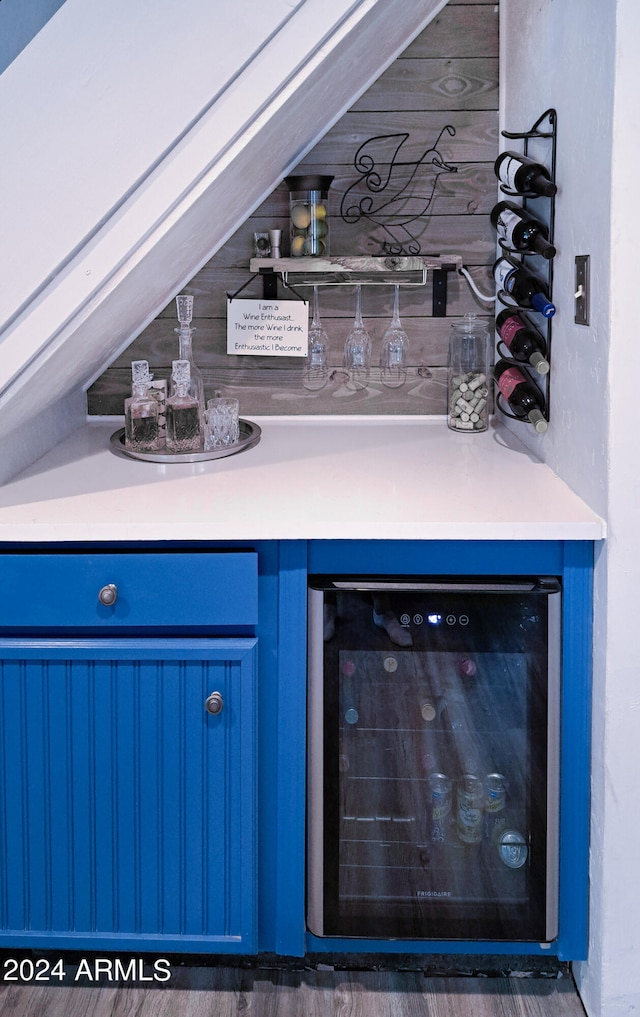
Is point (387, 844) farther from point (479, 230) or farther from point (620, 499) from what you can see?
point (479, 230)

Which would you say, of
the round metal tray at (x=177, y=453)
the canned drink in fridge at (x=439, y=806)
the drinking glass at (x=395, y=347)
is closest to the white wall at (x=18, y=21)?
the round metal tray at (x=177, y=453)

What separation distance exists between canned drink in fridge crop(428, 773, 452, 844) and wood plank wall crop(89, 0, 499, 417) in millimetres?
1060

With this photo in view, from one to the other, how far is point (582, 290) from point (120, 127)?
2.73ft

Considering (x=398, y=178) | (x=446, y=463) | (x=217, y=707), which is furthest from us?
(x=398, y=178)

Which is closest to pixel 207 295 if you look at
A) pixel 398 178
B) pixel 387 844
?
pixel 398 178

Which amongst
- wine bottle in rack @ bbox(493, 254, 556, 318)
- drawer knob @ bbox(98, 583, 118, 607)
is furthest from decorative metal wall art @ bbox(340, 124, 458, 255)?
drawer knob @ bbox(98, 583, 118, 607)

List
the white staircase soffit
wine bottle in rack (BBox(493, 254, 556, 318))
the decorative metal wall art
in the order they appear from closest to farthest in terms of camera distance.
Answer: the white staircase soffit < wine bottle in rack (BBox(493, 254, 556, 318)) < the decorative metal wall art

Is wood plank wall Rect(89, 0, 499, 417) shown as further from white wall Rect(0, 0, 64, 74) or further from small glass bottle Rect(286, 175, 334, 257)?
white wall Rect(0, 0, 64, 74)

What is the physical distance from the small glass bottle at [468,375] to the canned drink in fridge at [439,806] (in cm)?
93

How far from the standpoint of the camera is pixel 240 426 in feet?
8.10

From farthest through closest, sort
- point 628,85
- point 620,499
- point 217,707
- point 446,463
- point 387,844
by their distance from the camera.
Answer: point 446,463, point 387,844, point 217,707, point 620,499, point 628,85

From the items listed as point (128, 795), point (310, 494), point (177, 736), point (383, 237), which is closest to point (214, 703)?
point (177, 736)

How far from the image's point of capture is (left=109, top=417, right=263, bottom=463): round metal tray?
2.14 meters

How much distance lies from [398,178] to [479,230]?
243 millimetres
